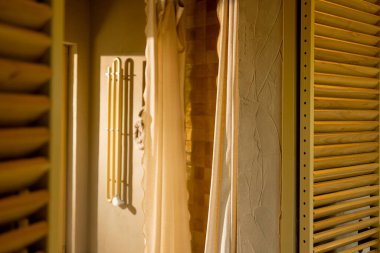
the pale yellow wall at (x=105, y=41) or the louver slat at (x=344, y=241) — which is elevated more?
the pale yellow wall at (x=105, y=41)

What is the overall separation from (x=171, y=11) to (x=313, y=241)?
1.70 metres

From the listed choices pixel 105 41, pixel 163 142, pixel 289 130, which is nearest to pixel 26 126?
pixel 289 130

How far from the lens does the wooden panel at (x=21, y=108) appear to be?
49cm

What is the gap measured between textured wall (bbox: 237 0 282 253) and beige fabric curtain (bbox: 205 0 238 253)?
1.11ft

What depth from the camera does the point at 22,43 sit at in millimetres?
509

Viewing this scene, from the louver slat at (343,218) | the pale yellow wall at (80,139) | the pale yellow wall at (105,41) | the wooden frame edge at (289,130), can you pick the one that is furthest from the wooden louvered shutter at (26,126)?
the pale yellow wall at (80,139)

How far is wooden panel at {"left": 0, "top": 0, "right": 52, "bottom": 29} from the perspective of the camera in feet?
1.59

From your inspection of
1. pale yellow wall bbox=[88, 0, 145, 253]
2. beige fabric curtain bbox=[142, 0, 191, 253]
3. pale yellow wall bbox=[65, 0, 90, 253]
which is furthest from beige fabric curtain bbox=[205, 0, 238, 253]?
pale yellow wall bbox=[65, 0, 90, 253]

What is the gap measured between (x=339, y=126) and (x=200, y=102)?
1.32 metres

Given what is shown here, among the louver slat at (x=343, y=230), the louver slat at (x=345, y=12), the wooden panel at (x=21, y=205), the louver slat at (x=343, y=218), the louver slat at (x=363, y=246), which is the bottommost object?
the louver slat at (x=363, y=246)

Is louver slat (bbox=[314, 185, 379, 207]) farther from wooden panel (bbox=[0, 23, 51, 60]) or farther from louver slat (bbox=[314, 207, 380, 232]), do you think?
wooden panel (bbox=[0, 23, 51, 60])

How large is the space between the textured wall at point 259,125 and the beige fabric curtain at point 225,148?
1.11 ft

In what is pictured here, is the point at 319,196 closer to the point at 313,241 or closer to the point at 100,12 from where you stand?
the point at 313,241

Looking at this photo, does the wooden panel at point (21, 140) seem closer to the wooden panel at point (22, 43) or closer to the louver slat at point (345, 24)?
the wooden panel at point (22, 43)
